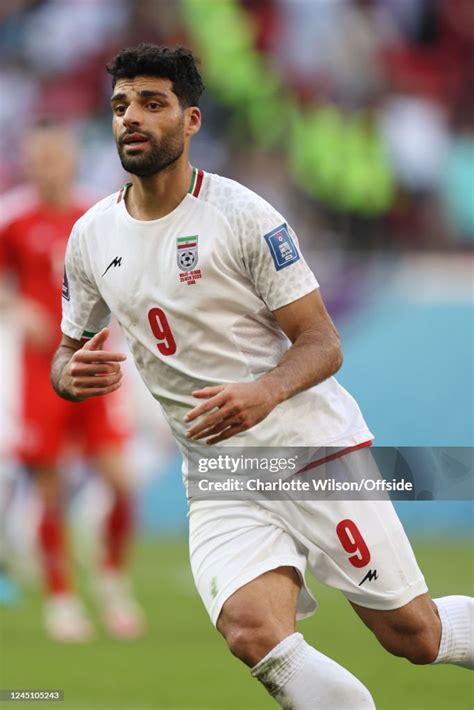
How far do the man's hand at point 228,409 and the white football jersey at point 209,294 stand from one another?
0.34 metres

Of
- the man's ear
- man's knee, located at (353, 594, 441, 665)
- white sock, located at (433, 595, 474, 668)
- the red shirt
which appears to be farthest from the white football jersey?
the red shirt

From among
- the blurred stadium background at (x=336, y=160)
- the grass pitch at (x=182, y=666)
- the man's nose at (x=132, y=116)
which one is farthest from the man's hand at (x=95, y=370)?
the blurred stadium background at (x=336, y=160)

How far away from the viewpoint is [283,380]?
3.45 metres

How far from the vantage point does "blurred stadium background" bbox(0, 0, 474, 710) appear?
9.83m

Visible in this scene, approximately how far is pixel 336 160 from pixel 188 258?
24.4 feet

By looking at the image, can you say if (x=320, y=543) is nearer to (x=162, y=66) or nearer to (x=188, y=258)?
(x=188, y=258)

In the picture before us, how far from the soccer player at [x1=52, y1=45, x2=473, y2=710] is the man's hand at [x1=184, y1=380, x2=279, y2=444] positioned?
0.25 feet

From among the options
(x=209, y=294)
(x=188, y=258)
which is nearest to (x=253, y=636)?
(x=209, y=294)

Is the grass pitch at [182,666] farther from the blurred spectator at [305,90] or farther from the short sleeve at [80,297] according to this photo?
the blurred spectator at [305,90]

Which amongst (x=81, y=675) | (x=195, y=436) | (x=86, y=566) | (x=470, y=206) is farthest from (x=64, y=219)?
(x=470, y=206)

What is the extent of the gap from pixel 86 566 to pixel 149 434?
1.15m

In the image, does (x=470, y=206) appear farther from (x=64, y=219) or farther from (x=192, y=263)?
(x=192, y=263)

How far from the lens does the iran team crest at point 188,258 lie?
361cm

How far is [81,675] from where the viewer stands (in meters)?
5.45
